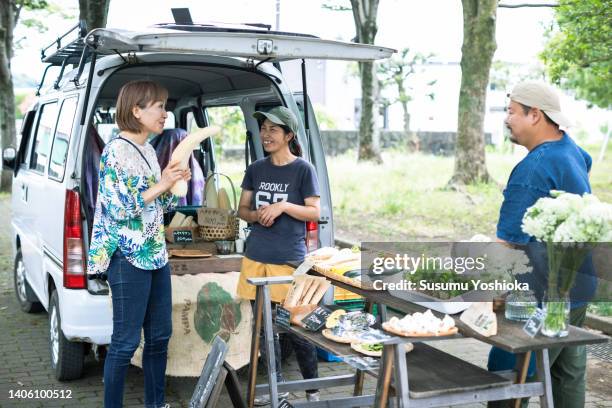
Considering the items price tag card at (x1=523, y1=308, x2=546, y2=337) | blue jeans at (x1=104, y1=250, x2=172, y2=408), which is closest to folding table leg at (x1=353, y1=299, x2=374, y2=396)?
blue jeans at (x1=104, y1=250, x2=172, y2=408)

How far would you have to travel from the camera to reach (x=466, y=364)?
148 inches

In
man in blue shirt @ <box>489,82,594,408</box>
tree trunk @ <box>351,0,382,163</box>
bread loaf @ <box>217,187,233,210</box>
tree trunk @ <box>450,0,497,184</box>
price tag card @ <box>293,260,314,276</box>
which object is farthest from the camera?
tree trunk @ <box>351,0,382,163</box>

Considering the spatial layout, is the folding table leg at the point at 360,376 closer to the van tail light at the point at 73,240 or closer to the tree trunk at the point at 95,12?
the van tail light at the point at 73,240

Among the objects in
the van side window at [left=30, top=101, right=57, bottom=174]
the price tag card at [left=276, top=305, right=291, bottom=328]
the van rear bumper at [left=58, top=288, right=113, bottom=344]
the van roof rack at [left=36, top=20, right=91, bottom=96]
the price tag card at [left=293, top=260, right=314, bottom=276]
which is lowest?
the van rear bumper at [left=58, top=288, right=113, bottom=344]

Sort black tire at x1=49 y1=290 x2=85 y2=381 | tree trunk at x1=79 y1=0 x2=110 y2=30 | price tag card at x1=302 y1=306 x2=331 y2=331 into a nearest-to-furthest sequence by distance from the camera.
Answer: price tag card at x1=302 y1=306 x2=331 y2=331 → black tire at x1=49 y1=290 x2=85 y2=381 → tree trunk at x1=79 y1=0 x2=110 y2=30

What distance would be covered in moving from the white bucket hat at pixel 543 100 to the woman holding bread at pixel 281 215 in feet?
5.40

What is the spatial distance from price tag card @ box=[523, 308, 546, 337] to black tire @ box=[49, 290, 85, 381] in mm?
3395

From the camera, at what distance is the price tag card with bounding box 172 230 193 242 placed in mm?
6258

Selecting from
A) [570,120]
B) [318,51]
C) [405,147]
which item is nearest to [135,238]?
[318,51]

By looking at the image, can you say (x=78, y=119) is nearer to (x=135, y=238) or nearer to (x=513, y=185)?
(x=135, y=238)

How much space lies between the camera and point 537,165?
371cm

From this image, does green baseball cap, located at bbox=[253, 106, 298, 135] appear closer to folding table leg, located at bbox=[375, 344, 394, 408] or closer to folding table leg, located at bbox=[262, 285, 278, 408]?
folding table leg, located at bbox=[262, 285, 278, 408]

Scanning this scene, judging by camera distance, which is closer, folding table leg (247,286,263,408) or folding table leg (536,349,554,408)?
folding table leg (536,349,554,408)

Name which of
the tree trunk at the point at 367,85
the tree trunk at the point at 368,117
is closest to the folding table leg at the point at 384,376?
the tree trunk at the point at 367,85
